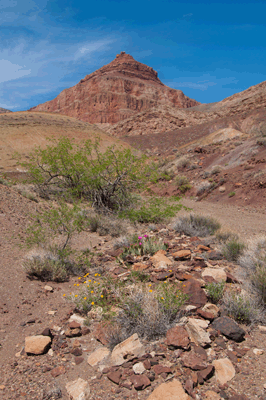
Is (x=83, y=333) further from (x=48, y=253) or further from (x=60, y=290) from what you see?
(x=48, y=253)

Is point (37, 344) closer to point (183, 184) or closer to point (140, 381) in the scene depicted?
point (140, 381)

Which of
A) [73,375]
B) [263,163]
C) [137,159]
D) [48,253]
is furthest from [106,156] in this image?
[263,163]

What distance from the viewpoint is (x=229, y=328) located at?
8.83ft

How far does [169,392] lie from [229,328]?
3.33 feet

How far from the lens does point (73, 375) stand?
2.40m

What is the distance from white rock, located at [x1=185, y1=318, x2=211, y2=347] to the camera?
8.39 feet

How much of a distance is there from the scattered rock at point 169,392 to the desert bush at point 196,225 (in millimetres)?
4751

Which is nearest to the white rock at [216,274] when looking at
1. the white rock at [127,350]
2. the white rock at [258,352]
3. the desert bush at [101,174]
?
the white rock at [258,352]

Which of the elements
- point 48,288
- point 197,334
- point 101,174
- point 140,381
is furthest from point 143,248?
point 101,174

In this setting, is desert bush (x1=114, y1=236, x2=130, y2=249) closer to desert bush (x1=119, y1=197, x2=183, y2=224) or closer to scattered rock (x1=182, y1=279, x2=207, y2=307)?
desert bush (x1=119, y1=197, x2=183, y2=224)

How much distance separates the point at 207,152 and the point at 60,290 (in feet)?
67.6

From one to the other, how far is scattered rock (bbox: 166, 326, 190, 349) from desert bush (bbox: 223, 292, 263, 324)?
2.21 feet

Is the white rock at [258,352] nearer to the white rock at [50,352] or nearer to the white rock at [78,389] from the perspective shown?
the white rock at [78,389]

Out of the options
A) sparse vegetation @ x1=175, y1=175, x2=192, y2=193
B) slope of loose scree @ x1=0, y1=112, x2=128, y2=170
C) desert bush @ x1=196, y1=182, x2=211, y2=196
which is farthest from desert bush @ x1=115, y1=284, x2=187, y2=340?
slope of loose scree @ x1=0, y1=112, x2=128, y2=170
